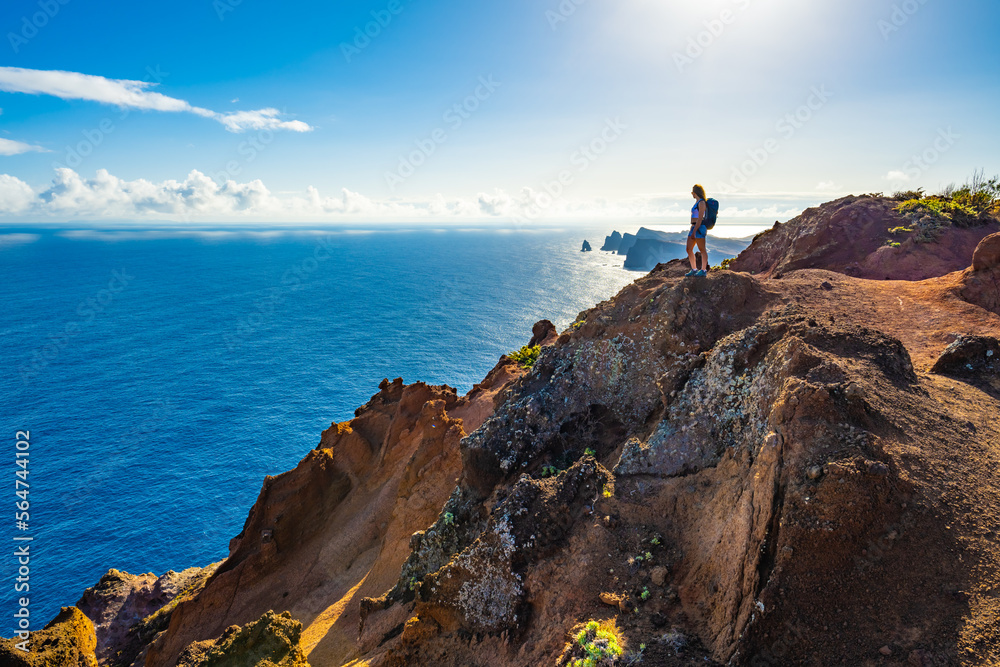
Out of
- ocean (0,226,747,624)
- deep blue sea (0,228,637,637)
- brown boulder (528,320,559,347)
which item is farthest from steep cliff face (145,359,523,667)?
deep blue sea (0,228,637,637)

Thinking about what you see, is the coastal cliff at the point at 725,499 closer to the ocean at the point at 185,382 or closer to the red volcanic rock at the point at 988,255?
the red volcanic rock at the point at 988,255

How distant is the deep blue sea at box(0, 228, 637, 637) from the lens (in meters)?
44.8

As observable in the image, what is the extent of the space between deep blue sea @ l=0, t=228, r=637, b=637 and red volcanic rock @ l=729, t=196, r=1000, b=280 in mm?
50613

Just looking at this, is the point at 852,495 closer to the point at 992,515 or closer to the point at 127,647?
the point at 992,515

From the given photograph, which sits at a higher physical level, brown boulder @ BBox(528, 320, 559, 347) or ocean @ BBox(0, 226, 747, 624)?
brown boulder @ BBox(528, 320, 559, 347)

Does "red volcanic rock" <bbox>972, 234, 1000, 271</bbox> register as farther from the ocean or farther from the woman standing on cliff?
the ocean

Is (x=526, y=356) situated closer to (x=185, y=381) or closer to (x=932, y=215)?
(x=932, y=215)

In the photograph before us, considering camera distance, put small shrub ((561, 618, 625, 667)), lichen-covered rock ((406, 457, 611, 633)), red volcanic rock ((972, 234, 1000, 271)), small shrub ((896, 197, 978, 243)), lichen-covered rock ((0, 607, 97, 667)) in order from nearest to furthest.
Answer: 1. small shrub ((561, 618, 625, 667))
2. lichen-covered rock ((406, 457, 611, 633))
3. red volcanic rock ((972, 234, 1000, 271))
4. lichen-covered rock ((0, 607, 97, 667))
5. small shrub ((896, 197, 978, 243))

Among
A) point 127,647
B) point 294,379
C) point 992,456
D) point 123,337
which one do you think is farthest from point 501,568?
point 123,337

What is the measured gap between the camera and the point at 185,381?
7456cm

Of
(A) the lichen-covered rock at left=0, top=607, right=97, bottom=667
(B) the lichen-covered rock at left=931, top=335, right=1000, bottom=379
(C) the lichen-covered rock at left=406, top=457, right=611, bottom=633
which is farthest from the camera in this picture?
(A) the lichen-covered rock at left=0, top=607, right=97, bottom=667

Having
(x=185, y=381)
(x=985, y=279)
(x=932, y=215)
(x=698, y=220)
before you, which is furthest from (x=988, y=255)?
(x=185, y=381)

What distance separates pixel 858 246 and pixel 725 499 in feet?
65.9
